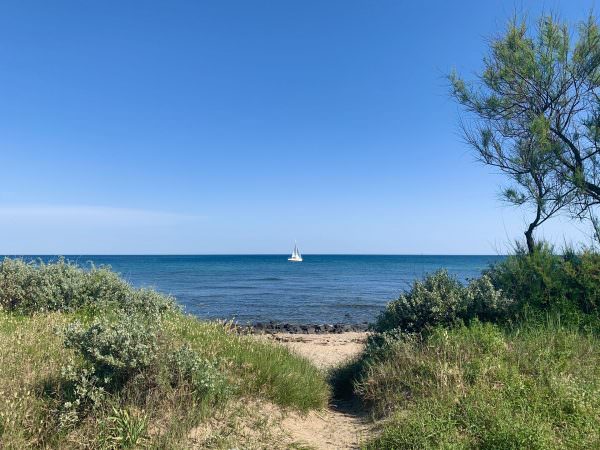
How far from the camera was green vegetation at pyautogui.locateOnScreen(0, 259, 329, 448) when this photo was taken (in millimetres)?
5125

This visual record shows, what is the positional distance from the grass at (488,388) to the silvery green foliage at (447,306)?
47 cm

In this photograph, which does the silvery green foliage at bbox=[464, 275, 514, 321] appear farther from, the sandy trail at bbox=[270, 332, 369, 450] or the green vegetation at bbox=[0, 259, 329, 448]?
the green vegetation at bbox=[0, 259, 329, 448]

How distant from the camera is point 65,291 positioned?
10914mm

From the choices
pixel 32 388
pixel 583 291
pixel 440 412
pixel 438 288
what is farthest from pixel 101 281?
pixel 583 291

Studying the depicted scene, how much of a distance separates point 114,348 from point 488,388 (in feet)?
16.1

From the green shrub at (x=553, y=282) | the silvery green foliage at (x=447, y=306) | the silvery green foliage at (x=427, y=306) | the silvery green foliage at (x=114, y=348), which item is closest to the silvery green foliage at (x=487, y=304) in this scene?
the silvery green foliage at (x=447, y=306)

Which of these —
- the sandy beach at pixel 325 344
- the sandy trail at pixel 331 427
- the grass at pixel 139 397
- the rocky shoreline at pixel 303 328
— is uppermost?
the grass at pixel 139 397

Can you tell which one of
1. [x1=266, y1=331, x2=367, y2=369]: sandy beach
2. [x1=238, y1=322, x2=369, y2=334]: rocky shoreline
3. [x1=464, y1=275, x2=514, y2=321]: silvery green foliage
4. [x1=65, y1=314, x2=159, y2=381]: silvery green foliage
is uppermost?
[x1=464, y1=275, x2=514, y2=321]: silvery green foliage

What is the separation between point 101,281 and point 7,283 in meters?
2.29

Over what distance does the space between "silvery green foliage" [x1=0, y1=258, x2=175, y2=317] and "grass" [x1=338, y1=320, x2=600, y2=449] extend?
Result: 580 centimetres

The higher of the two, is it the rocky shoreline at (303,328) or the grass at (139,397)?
the grass at (139,397)

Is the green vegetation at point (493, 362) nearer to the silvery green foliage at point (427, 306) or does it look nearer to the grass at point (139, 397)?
the silvery green foliage at point (427, 306)

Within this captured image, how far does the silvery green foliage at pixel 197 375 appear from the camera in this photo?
591 cm

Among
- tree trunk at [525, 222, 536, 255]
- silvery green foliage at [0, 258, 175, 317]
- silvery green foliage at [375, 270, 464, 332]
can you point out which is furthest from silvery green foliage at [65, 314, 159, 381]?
tree trunk at [525, 222, 536, 255]
